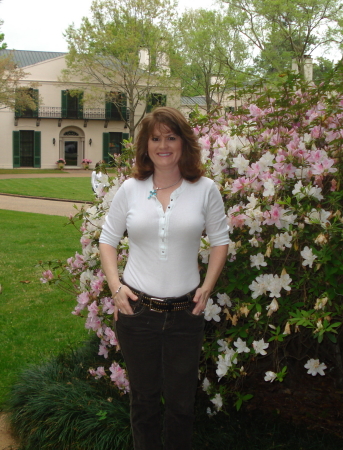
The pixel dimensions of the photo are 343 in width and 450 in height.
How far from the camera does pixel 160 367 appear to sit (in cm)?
255

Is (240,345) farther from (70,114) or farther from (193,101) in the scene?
(193,101)

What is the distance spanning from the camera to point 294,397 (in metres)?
3.20

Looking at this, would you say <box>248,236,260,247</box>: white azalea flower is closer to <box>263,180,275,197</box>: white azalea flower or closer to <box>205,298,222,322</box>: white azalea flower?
<box>263,180,275,197</box>: white azalea flower

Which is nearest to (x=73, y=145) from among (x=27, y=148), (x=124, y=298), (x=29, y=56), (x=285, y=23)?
(x=27, y=148)

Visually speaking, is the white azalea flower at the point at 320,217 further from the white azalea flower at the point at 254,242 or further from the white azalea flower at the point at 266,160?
the white azalea flower at the point at 266,160

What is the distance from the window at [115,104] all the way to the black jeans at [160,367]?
3497cm

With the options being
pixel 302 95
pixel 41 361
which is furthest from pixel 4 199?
pixel 302 95

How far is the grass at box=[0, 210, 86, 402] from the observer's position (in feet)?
15.5

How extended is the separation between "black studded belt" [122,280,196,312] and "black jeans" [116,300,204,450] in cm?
2

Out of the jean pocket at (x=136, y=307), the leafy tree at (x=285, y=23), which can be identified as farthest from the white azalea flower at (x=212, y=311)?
the leafy tree at (x=285, y=23)

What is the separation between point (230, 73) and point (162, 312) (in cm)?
3168

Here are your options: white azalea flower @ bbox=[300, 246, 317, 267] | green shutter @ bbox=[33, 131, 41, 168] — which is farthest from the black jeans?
green shutter @ bbox=[33, 131, 41, 168]

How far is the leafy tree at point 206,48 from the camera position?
31688 mm

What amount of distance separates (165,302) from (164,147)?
740 mm
